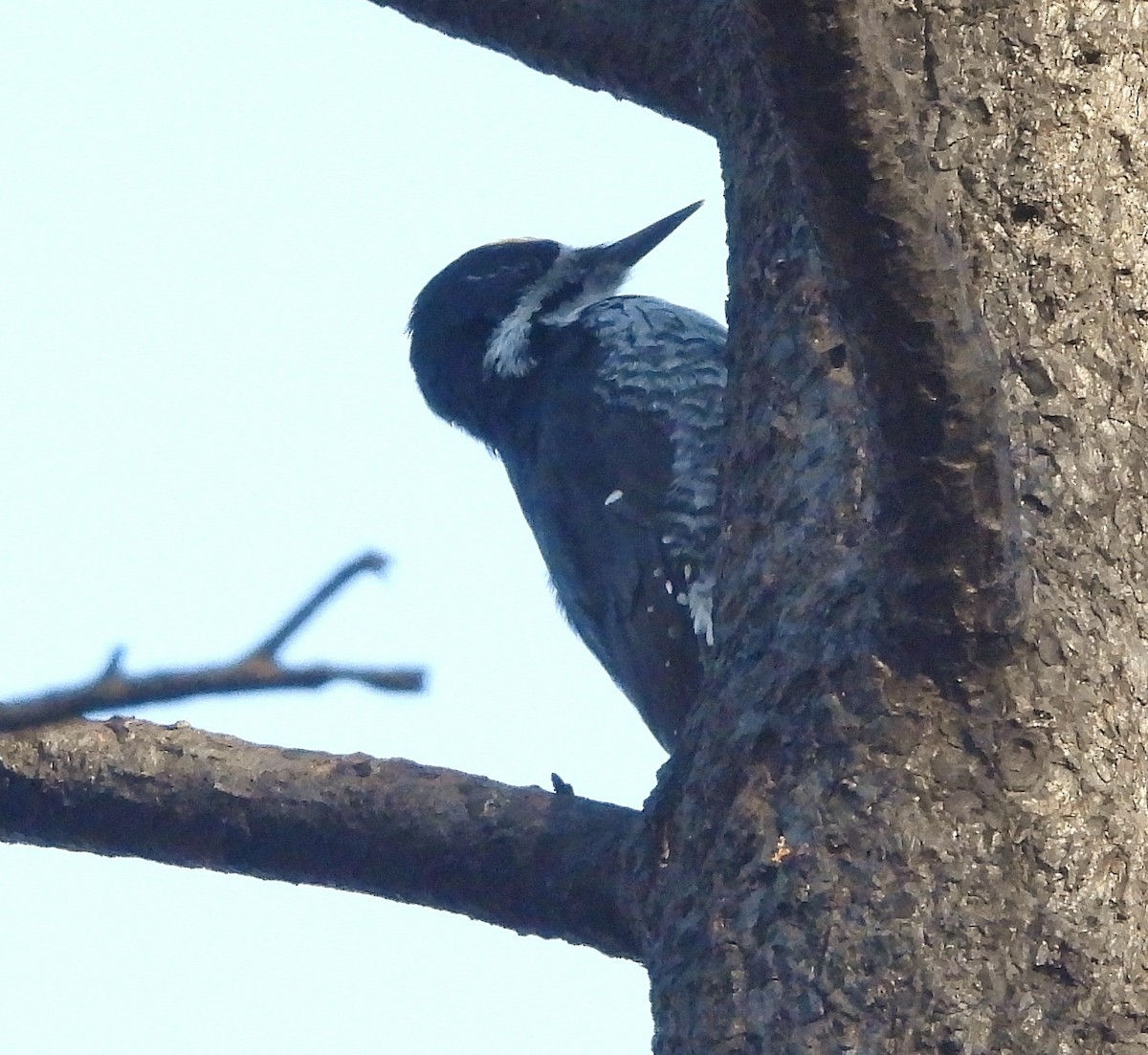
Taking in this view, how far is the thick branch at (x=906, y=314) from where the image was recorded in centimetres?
131

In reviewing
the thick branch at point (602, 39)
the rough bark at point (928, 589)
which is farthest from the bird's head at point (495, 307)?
the rough bark at point (928, 589)

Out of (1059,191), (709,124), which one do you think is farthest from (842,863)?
(709,124)

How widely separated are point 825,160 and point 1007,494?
381 millimetres

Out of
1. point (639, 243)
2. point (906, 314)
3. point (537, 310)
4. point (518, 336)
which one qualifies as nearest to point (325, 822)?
point (906, 314)

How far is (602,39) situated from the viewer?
127 inches

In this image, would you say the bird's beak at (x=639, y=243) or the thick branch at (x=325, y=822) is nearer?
the thick branch at (x=325, y=822)

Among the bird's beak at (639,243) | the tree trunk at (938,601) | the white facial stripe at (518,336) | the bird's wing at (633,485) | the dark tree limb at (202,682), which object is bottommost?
the dark tree limb at (202,682)

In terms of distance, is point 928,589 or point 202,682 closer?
point 202,682

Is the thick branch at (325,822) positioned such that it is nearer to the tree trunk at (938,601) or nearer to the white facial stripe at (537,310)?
the tree trunk at (938,601)

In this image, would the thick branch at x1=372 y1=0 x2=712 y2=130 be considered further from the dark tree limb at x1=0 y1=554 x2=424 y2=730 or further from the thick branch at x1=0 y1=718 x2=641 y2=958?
the dark tree limb at x1=0 y1=554 x2=424 y2=730

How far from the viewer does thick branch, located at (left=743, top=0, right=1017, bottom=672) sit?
1.31 meters

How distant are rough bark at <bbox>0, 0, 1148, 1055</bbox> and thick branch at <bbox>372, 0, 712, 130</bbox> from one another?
3.22 ft

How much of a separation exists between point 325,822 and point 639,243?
2795 mm

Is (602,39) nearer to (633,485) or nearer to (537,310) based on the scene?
(633,485)
